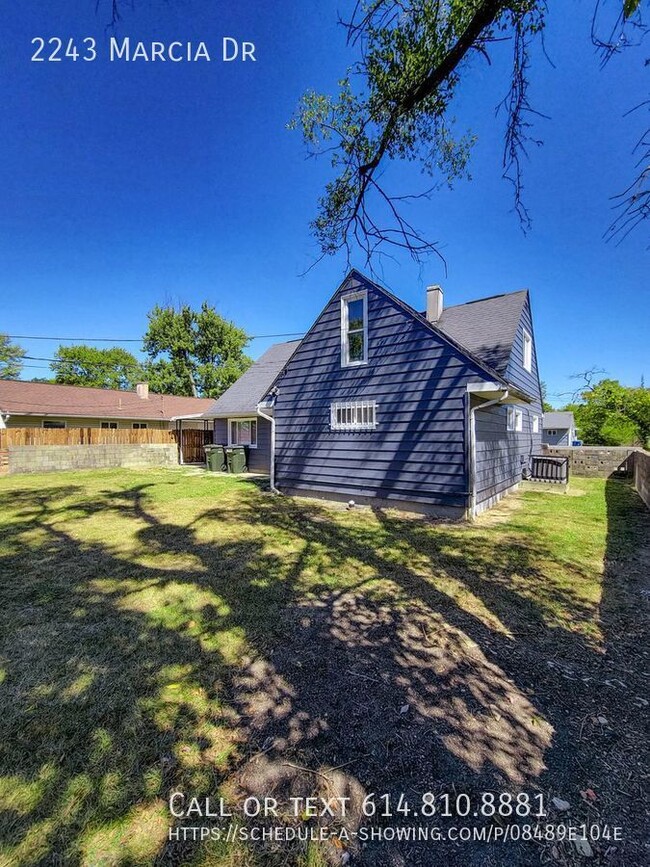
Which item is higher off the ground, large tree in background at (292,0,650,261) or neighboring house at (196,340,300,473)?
large tree in background at (292,0,650,261)

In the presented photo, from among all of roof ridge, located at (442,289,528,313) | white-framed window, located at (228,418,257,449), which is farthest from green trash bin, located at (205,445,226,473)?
roof ridge, located at (442,289,528,313)

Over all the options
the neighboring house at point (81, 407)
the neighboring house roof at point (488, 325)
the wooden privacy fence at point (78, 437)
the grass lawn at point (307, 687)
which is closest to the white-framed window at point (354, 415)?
the neighboring house roof at point (488, 325)

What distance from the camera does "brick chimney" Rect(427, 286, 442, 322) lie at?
12.3 m

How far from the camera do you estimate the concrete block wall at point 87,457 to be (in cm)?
1467

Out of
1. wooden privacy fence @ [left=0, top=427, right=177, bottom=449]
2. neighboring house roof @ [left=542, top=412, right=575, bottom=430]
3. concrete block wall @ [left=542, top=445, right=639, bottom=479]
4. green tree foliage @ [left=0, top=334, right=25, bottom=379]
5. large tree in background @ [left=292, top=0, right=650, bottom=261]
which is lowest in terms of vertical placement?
concrete block wall @ [left=542, top=445, right=639, bottom=479]

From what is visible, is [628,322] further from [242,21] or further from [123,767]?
[123,767]

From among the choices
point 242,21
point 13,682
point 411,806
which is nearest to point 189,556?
point 13,682

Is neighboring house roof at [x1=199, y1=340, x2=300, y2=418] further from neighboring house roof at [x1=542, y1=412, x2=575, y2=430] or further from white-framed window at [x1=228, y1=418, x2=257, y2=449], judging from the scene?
neighboring house roof at [x1=542, y1=412, x2=575, y2=430]

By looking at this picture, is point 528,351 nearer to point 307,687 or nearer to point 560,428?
point 307,687

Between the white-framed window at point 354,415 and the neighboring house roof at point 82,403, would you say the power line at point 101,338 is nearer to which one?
the neighboring house roof at point 82,403

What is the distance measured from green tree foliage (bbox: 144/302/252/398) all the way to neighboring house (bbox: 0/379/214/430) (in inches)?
383

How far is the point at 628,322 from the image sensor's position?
59.2ft

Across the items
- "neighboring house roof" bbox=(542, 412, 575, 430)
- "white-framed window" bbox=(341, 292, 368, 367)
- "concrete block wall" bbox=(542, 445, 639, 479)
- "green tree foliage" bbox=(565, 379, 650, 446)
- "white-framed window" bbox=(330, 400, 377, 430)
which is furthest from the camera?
"neighboring house roof" bbox=(542, 412, 575, 430)

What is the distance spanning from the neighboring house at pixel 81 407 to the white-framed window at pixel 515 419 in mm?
17114
